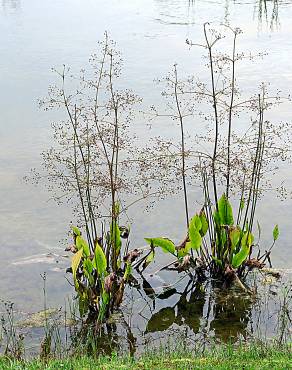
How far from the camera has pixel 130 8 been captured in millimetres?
19109

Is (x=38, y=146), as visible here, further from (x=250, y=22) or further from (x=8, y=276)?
(x=250, y=22)

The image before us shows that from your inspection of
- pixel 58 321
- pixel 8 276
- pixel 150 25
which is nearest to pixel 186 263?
pixel 58 321

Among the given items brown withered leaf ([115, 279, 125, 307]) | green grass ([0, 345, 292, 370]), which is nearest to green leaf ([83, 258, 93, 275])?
brown withered leaf ([115, 279, 125, 307])

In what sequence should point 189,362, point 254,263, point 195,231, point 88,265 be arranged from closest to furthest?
point 189,362 < point 88,265 < point 195,231 < point 254,263

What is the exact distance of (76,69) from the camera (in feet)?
40.6

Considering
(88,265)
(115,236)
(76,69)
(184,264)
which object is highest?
(76,69)

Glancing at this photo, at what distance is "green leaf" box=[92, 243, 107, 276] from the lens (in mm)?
5316

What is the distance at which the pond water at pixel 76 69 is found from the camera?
259 inches

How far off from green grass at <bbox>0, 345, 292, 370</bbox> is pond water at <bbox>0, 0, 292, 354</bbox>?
46.5 inches

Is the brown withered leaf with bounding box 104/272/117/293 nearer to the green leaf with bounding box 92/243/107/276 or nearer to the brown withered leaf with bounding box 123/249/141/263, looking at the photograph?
the green leaf with bounding box 92/243/107/276

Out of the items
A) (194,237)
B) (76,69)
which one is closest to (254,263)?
(194,237)

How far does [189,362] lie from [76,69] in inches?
352

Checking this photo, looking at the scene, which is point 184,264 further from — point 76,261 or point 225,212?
point 76,261

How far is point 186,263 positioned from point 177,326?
59 cm
